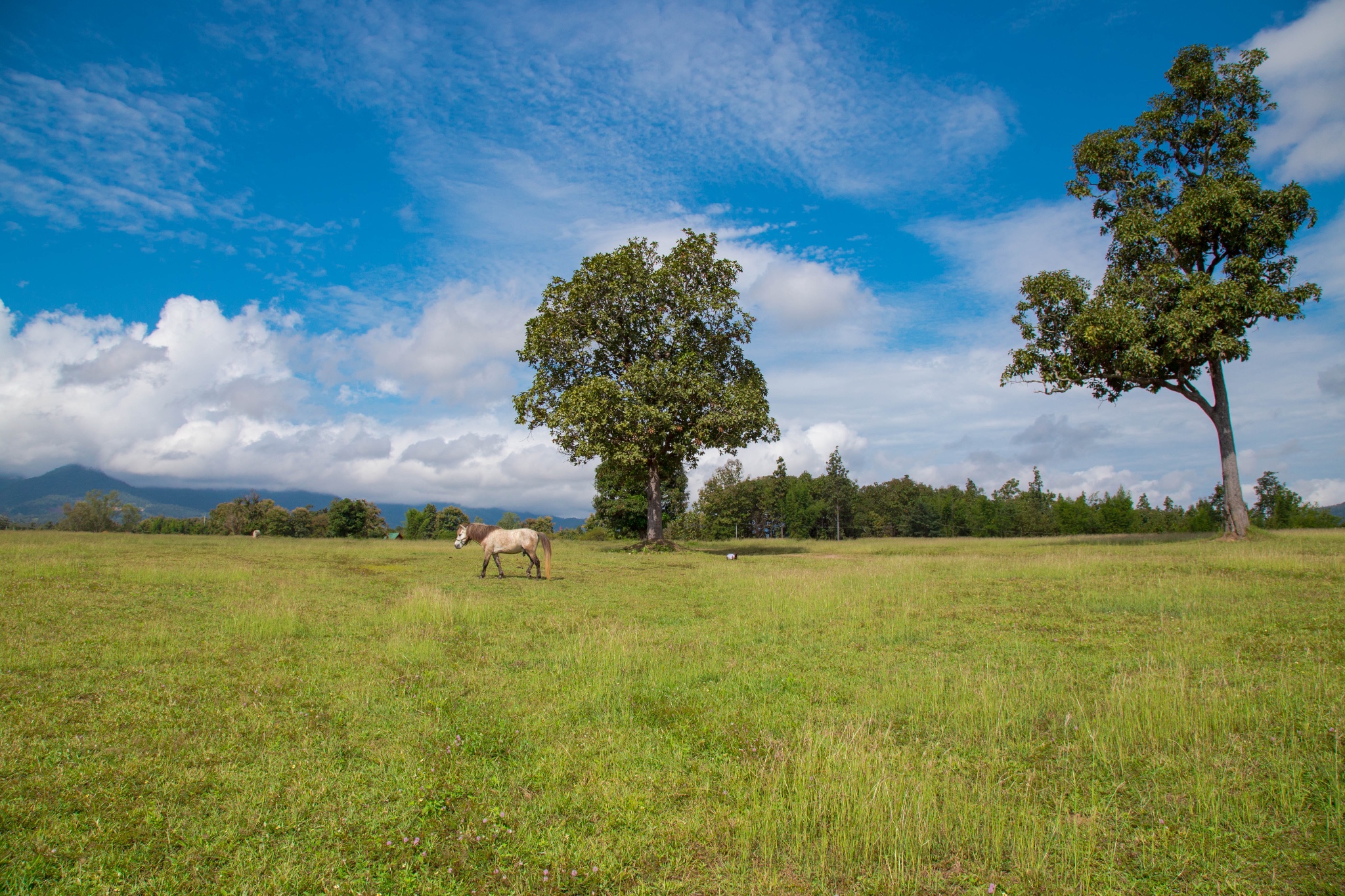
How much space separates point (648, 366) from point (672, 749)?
29988 mm

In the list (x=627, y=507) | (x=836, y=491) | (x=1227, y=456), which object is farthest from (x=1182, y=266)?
(x=836, y=491)

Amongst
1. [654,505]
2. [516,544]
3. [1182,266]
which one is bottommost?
[516,544]

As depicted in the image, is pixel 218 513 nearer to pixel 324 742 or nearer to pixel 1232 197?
pixel 324 742

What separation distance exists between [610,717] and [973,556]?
2396 centimetres

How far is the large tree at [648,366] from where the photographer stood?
3488cm

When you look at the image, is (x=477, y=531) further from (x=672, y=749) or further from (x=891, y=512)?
(x=891, y=512)

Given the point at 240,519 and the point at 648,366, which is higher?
the point at 648,366

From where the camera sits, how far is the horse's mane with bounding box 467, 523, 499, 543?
22.9 metres

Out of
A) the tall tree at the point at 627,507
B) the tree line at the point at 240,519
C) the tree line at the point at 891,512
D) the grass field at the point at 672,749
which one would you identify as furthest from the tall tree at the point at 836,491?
the grass field at the point at 672,749

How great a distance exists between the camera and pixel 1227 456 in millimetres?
30125

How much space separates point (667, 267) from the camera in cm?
3747

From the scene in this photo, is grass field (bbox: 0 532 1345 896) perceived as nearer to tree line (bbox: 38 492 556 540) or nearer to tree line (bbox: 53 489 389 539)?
tree line (bbox: 38 492 556 540)

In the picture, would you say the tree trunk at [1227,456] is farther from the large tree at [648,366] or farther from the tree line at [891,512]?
the tree line at [891,512]

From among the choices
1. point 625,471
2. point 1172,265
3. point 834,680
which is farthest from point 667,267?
point 834,680
